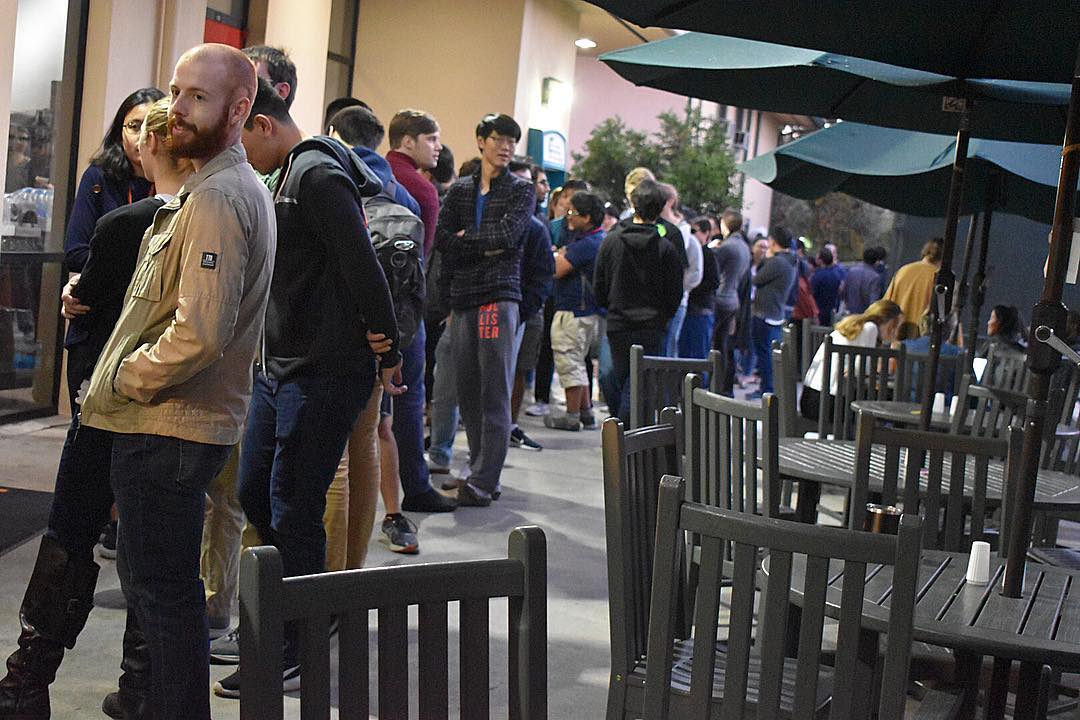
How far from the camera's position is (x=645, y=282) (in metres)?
7.51

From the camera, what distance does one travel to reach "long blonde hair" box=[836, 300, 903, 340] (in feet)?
24.2

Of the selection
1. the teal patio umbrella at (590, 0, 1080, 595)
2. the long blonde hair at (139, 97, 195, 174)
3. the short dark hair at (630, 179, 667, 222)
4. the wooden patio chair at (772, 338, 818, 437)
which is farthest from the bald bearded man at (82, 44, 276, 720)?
the short dark hair at (630, 179, 667, 222)

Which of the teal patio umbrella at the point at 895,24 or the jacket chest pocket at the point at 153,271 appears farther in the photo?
the teal patio umbrella at the point at 895,24

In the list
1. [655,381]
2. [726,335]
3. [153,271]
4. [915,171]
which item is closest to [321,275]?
[153,271]

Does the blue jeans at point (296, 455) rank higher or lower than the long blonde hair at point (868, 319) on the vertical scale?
lower

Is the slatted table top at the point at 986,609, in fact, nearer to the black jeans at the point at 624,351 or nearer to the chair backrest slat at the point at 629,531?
the chair backrest slat at the point at 629,531

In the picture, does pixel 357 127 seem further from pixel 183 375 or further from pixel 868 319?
pixel 868 319

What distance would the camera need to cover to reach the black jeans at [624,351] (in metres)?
7.55

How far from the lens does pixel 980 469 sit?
3.31 m

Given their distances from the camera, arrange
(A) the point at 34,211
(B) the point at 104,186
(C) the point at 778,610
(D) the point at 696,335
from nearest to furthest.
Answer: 1. (C) the point at 778,610
2. (B) the point at 104,186
3. (A) the point at 34,211
4. (D) the point at 696,335

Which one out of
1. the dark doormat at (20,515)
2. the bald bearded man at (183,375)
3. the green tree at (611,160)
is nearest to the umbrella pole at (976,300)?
the dark doormat at (20,515)

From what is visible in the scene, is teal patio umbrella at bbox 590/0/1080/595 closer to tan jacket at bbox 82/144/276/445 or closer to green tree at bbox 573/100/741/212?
tan jacket at bbox 82/144/276/445

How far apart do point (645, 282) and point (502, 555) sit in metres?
2.58

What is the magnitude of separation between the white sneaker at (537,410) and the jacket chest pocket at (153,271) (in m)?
7.12
